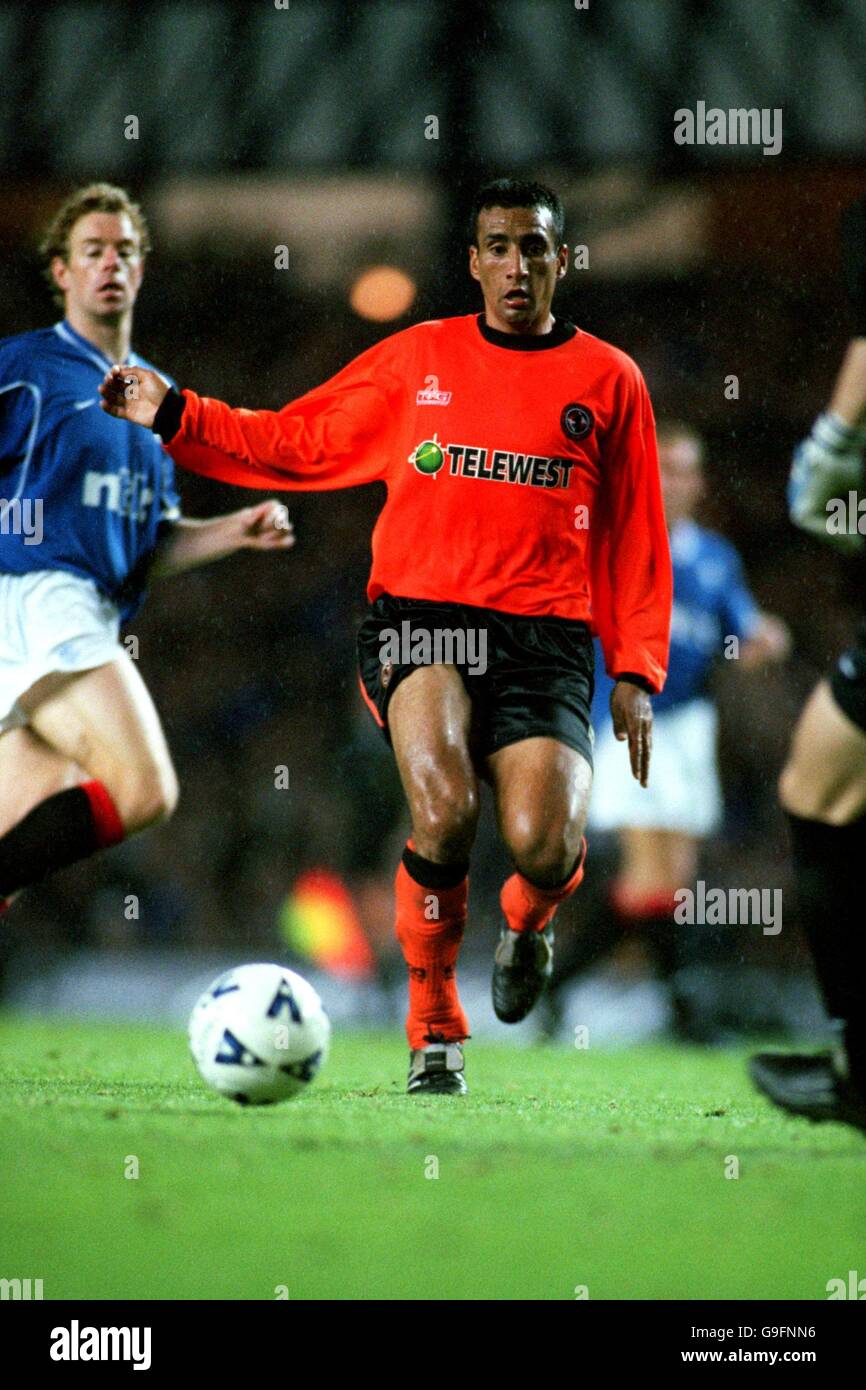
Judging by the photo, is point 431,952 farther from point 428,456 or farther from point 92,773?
point 428,456

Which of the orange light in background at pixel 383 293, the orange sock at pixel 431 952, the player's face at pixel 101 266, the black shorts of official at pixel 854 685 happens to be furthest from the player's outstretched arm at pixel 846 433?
the orange light in background at pixel 383 293

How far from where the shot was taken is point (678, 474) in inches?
205

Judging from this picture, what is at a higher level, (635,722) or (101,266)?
(101,266)

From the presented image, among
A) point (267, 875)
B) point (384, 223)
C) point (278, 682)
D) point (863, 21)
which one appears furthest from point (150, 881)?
point (863, 21)

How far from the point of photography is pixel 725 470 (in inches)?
327

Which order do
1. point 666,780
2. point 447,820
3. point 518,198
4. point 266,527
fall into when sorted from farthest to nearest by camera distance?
1. point 666,780
2. point 266,527
3. point 518,198
4. point 447,820

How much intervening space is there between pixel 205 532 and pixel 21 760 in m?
0.75

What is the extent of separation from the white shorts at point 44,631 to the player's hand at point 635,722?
1276mm

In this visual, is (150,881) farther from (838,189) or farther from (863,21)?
(863,21)

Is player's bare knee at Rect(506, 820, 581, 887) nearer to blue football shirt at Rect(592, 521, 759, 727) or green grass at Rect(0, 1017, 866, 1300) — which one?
green grass at Rect(0, 1017, 866, 1300)

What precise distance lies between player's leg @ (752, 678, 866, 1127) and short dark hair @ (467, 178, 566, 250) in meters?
1.45

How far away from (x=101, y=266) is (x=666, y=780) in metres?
2.58

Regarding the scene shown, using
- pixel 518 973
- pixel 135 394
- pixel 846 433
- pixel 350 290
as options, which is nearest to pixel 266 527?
pixel 135 394
